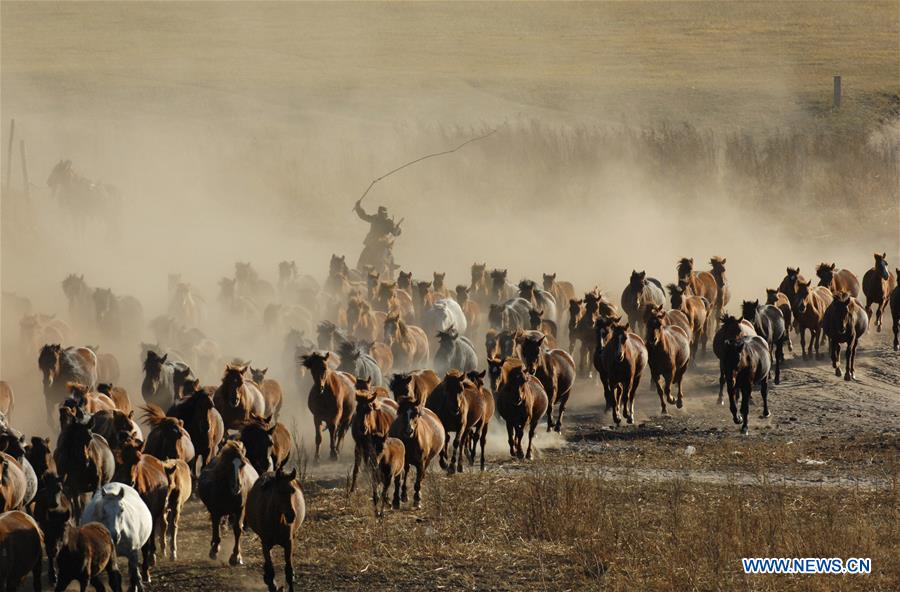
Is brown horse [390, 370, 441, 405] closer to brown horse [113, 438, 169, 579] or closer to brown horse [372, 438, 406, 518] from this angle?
brown horse [372, 438, 406, 518]

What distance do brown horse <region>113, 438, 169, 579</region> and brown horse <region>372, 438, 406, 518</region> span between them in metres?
2.78

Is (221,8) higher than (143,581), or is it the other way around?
(221,8)

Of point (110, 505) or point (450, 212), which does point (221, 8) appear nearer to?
point (450, 212)

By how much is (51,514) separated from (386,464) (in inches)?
187

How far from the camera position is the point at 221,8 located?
9025 cm

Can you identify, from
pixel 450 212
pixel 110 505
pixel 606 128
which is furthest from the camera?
pixel 606 128

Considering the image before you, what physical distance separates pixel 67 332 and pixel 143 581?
550 inches

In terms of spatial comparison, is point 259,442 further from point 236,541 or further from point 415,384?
point 415,384

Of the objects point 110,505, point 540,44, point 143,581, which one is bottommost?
point 143,581

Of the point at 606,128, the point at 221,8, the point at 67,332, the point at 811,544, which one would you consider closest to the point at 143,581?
the point at 811,544

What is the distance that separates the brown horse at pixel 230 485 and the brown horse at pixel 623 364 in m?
9.63

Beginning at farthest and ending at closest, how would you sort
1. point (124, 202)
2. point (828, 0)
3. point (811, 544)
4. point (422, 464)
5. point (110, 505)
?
point (828, 0) < point (124, 202) < point (422, 464) < point (811, 544) < point (110, 505)

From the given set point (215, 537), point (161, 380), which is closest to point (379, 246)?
point (161, 380)
